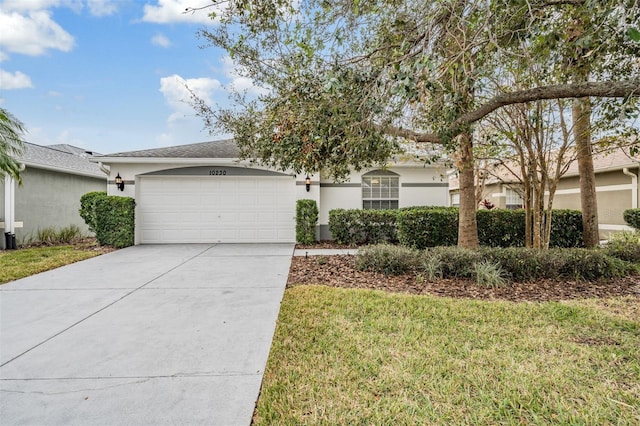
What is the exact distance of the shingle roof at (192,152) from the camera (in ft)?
33.3

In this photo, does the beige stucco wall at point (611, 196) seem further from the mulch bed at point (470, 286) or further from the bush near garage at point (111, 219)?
the bush near garage at point (111, 219)

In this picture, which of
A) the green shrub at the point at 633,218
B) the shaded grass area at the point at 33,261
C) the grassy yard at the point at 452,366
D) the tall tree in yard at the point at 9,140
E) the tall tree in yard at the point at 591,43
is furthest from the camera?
A: the green shrub at the point at 633,218

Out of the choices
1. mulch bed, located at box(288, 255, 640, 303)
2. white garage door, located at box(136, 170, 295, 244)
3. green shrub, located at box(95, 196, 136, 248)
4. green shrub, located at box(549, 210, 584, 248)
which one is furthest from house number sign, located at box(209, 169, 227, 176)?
green shrub, located at box(549, 210, 584, 248)

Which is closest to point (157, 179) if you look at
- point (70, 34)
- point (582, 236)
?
point (70, 34)

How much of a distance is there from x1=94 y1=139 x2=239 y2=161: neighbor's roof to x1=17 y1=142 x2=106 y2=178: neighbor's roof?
2130mm

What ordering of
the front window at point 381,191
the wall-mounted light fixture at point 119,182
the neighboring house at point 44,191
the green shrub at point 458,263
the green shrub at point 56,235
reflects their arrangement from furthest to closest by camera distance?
the front window at point 381,191, the green shrub at point 56,235, the wall-mounted light fixture at point 119,182, the neighboring house at point 44,191, the green shrub at point 458,263

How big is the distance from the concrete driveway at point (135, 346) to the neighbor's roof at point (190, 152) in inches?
202

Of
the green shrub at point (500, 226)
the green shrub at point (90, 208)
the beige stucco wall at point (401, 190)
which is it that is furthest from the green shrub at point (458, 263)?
the green shrub at point (90, 208)

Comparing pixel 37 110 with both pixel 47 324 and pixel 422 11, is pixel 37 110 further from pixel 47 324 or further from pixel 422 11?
pixel 422 11

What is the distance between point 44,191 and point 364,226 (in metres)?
11.4

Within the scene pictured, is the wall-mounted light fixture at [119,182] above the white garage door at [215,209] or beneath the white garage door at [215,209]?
above

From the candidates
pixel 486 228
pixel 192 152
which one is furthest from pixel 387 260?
pixel 192 152

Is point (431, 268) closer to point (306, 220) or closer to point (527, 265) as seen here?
point (527, 265)

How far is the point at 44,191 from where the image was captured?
11156 millimetres
